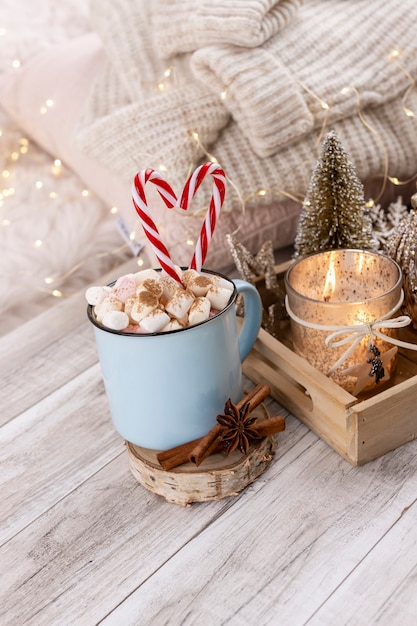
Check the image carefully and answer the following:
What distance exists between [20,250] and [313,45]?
0.66 m

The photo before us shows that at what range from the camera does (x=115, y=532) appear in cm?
73

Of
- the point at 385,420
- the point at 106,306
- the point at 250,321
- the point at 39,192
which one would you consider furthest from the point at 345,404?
the point at 39,192

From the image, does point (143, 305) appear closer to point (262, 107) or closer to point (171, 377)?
point (171, 377)

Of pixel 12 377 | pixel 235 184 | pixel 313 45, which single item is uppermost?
pixel 313 45

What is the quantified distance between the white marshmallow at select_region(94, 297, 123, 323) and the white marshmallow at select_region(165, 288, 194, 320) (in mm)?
53

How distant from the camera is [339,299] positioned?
88 centimetres

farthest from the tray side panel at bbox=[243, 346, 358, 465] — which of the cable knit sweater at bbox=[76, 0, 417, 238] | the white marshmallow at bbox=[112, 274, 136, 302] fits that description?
the cable knit sweater at bbox=[76, 0, 417, 238]

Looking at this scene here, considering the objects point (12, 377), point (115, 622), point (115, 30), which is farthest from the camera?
point (115, 30)

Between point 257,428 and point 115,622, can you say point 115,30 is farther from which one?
point 115,622

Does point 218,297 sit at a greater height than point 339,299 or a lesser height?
greater

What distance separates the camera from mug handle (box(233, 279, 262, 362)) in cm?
82

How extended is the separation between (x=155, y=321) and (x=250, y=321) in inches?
7.0

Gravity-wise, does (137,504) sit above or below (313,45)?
below

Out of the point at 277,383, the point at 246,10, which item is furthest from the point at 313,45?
the point at 277,383
